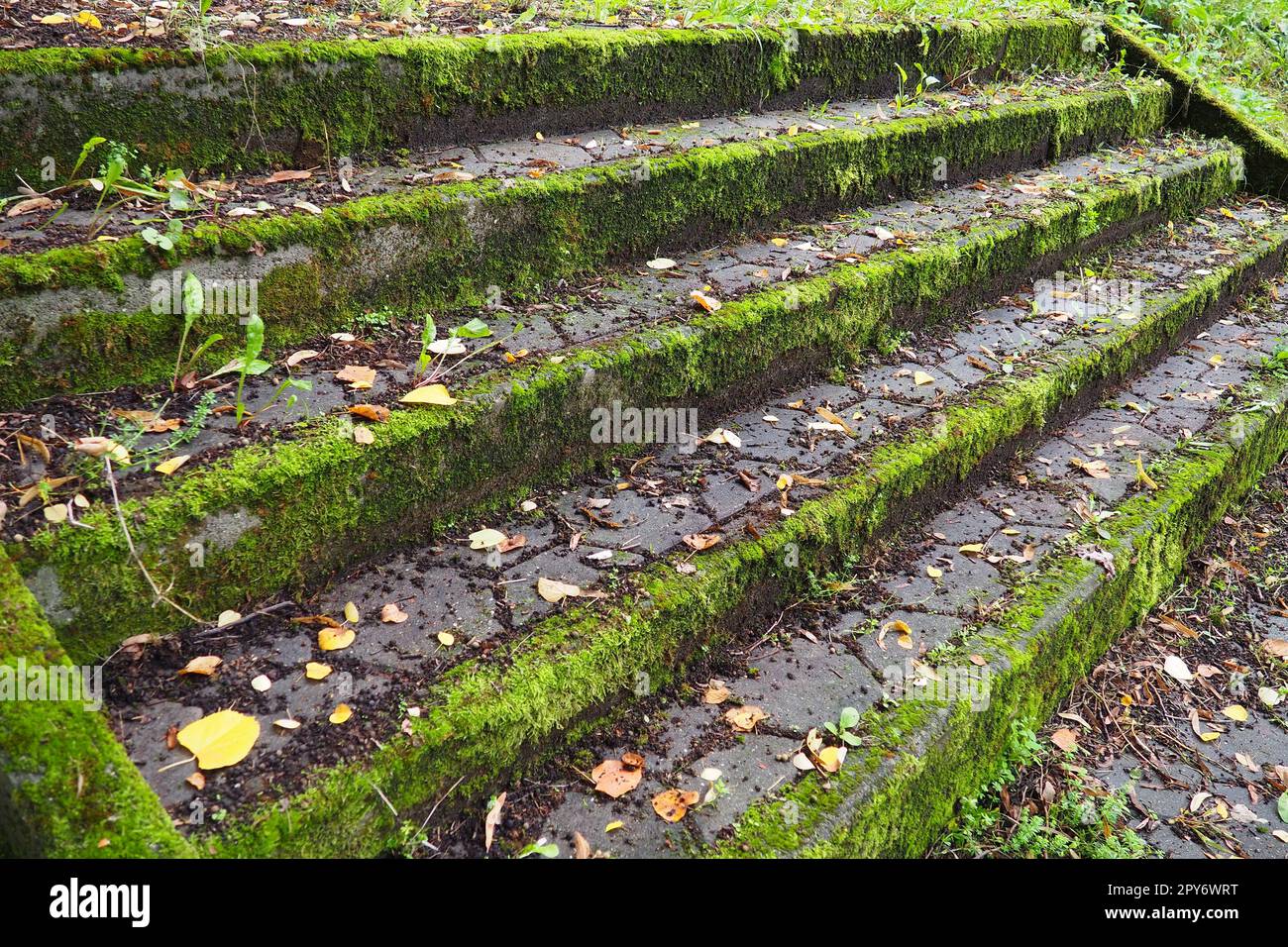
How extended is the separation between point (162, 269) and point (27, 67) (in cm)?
69

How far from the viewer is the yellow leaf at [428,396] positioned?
2340 mm

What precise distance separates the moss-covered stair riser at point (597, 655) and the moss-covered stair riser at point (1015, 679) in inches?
17.8

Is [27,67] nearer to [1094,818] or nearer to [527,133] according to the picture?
[527,133]

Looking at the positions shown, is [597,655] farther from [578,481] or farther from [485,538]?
[578,481]

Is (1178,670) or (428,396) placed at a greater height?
(428,396)

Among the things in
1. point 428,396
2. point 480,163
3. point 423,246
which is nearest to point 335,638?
point 428,396

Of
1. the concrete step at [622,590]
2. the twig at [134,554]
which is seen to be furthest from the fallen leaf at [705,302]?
the twig at [134,554]

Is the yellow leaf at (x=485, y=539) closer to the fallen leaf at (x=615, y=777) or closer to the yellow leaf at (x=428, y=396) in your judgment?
the yellow leaf at (x=428, y=396)

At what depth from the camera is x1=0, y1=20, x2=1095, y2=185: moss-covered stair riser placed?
97.0 inches

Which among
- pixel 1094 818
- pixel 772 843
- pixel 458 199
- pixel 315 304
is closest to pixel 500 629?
pixel 772 843

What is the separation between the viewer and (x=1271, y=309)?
5.07 meters

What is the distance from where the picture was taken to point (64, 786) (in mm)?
1407

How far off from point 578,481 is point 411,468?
0.57 metres

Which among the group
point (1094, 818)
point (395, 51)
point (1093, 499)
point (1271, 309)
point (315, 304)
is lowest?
point (1094, 818)
